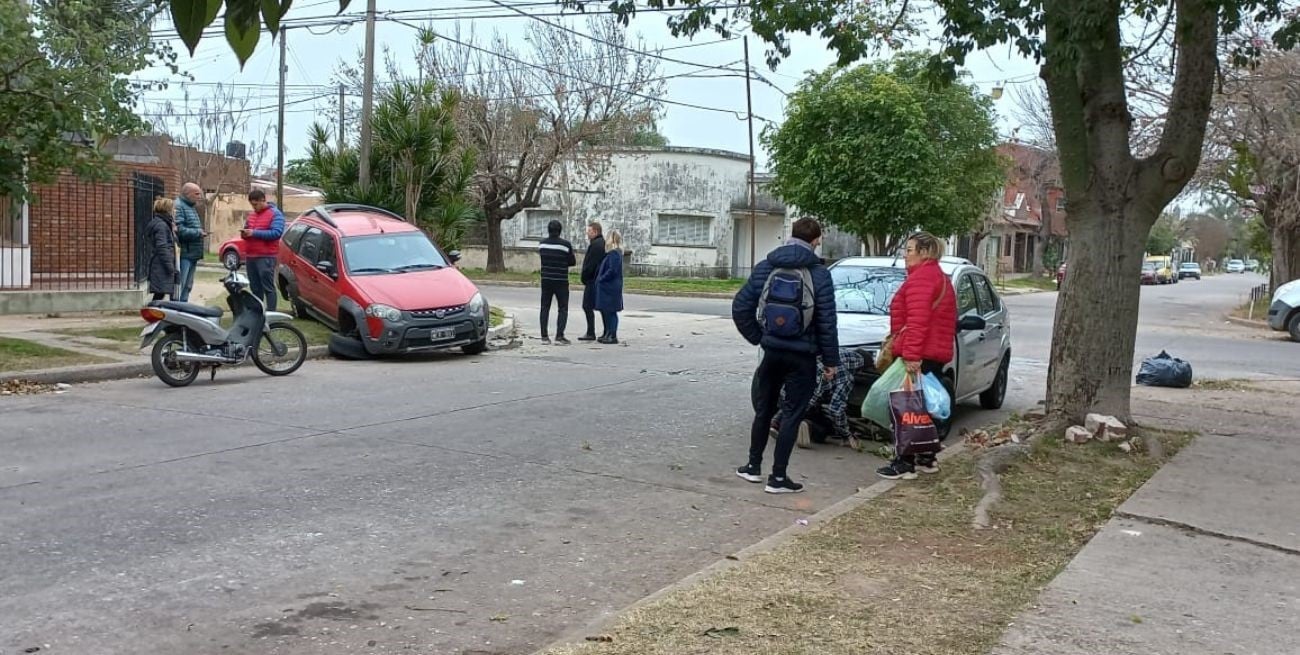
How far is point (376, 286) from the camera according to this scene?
1336 centimetres

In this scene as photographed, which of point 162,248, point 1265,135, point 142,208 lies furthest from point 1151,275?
point 162,248

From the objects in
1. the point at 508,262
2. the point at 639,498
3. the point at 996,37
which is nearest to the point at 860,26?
the point at 996,37

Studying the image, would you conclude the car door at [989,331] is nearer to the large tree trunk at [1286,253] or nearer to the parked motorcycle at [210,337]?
the parked motorcycle at [210,337]

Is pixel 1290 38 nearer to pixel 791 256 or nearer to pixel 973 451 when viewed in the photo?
pixel 973 451

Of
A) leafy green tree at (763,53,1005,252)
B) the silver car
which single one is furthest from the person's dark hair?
leafy green tree at (763,53,1005,252)

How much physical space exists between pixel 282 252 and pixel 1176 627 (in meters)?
13.3

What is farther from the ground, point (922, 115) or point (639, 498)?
point (922, 115)

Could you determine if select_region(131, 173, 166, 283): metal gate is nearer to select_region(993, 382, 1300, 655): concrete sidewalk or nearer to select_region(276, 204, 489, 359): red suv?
select_region(276, 204, 489, 359): red suv

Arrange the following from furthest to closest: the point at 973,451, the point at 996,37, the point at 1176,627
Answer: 1. the point at 996,37
2. the point at 973,451
3. the point at 1176,627

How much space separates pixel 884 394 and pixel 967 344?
2452mm

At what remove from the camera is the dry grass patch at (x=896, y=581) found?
4.25 m

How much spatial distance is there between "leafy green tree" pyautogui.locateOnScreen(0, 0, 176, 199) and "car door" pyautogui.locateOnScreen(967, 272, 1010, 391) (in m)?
8.34

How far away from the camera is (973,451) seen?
8.31 meters

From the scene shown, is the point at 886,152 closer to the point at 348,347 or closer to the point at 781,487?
the point at 348,347
